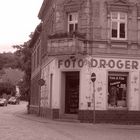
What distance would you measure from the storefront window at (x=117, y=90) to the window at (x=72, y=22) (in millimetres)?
4005

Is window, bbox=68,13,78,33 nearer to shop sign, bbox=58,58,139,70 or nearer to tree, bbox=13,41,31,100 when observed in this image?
shop sign, bbox=58,58,139,70

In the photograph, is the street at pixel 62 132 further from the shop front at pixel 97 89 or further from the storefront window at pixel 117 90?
the storefront window at pixel 117 90

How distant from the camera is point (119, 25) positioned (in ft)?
91.9

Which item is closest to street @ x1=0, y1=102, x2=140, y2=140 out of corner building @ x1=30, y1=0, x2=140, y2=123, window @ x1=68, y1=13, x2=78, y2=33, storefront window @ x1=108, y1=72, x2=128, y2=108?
corner building @ x1=30, y1=0, x2=140, y2=123

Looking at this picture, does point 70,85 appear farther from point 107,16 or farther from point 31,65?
point 31,65

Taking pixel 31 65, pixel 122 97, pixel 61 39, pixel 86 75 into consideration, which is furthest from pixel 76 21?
pixel 31 65

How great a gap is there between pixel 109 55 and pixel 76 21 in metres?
3.29

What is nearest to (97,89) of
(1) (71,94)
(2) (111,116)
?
(2) (111,116)

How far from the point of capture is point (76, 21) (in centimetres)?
2834

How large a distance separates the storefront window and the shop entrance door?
94.2 inches

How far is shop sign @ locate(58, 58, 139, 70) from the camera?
90.3 ft

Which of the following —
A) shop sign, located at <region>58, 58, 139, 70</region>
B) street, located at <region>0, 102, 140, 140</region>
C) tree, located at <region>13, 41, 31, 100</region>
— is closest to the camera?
street, located at <region>0, 102, 140, 140</region>

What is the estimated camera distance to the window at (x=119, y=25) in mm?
27922

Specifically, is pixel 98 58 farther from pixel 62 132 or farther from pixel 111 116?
pixel 62 132
